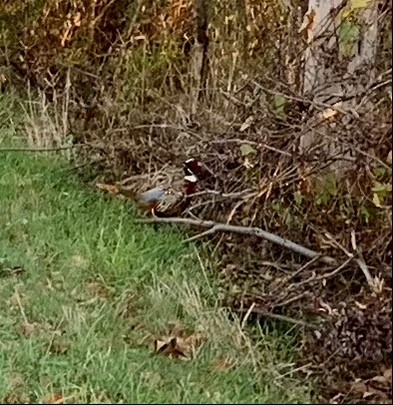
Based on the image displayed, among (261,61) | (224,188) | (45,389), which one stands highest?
(261,61)

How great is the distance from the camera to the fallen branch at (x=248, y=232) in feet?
16.3

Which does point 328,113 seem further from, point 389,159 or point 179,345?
point 179,345

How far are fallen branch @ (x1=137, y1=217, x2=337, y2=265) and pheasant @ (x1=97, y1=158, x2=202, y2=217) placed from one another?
0.34 feet

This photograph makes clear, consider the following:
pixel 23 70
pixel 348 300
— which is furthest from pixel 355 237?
pixel 23 70

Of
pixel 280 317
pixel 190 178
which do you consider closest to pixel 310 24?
pixel 190 178

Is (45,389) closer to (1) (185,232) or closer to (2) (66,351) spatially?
(2) (66,351)

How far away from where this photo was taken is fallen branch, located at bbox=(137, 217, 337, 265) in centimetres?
496

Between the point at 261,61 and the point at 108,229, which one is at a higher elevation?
the point at 261,61

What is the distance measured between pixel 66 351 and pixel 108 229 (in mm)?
1267

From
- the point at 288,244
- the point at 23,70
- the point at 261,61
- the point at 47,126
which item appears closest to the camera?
the point at 288,244

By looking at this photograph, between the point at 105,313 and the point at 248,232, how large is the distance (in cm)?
86

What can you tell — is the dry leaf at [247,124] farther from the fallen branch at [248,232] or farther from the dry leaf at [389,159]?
the dry leaf at [389,159]

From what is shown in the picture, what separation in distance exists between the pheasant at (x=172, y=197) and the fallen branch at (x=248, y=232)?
0.34 feet

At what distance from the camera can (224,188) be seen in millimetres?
5645
